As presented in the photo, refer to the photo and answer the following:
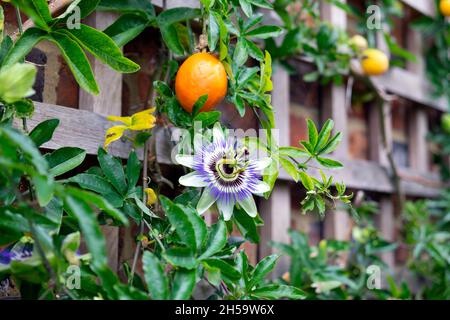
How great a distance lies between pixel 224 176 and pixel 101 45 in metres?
0.30

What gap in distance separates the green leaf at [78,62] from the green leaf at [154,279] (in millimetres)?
286

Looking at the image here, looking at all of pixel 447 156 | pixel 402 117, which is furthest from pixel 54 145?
pixel 447 156

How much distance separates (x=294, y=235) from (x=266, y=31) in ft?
1.92

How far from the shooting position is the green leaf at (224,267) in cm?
83

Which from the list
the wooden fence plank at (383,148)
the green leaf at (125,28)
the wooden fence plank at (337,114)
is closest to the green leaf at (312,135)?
the green leaf at (125,28)

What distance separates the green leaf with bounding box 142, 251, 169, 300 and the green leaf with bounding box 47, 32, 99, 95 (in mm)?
286

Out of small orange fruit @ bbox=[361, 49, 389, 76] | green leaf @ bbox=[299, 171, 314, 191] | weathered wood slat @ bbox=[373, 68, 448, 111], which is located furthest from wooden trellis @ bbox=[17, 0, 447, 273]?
green leaf @ bbox=[299, 171, 314, 191]

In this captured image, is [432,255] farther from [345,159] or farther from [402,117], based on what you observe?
[402,117]

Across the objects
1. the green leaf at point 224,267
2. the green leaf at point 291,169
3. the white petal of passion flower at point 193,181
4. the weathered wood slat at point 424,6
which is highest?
the weathered wood slat at point 424,6

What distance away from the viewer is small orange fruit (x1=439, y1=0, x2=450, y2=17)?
1.91 m

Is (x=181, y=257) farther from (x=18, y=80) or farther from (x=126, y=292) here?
(x=18, y=80)

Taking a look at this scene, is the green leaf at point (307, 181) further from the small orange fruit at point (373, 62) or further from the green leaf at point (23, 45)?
the small orange fruit at point (373, 62)

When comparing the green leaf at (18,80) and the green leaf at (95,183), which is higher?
the green leaf at (18,80)

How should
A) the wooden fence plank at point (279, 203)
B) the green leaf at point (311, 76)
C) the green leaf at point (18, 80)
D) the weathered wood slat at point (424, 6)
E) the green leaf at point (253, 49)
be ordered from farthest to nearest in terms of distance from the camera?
1. the weathered wood slat at point (424, 6)
2. the green leaf at point (311, 76)
3. the wooden fence plank at point (279, 203)
4. the green leaf at point (253, 49)
5. the green leaf at point (18, 80)
